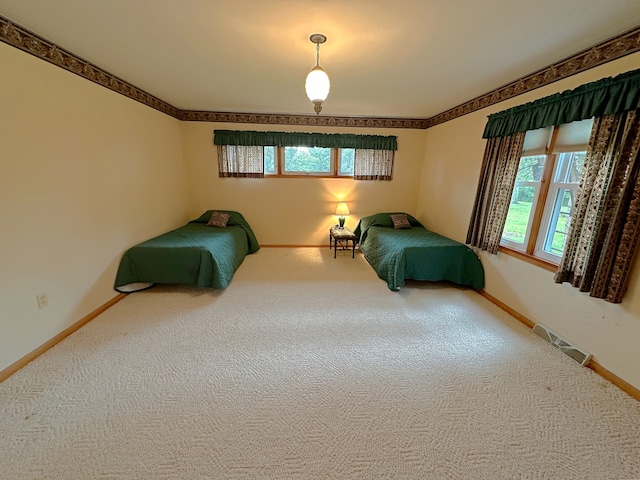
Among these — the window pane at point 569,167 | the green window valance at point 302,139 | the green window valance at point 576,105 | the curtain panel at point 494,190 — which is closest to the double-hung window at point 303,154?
the green window valance at point 302,139

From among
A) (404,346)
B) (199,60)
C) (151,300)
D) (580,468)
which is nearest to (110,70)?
(199,60)

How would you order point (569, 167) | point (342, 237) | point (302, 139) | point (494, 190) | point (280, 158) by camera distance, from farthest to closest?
point (280, 158) < point (302, 139) < point (342, 237) < point (494, 190) < point (569, 167)

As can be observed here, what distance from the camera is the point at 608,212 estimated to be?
5.73ft

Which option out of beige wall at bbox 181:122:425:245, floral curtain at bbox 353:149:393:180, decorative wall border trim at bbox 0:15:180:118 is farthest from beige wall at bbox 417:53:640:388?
decorative wall border trim at bbox 0:15:180:118

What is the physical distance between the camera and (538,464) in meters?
1.23

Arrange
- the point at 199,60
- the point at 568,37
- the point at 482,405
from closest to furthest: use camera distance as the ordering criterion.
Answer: the point at 482,405, the point at 568,37, the point at 199,60

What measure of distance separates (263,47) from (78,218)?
2.14 metres

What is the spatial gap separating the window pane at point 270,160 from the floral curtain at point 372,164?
142 cm

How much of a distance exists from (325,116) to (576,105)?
10.2 ft

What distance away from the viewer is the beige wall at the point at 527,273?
172 centimetres

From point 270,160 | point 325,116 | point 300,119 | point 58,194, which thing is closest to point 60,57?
point 58,194

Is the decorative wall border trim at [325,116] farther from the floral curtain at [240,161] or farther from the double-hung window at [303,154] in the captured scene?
the floral curtain at [240,161]

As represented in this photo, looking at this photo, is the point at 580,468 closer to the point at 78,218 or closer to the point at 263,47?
the point at 263,47

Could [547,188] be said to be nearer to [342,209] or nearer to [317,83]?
[317,83]
